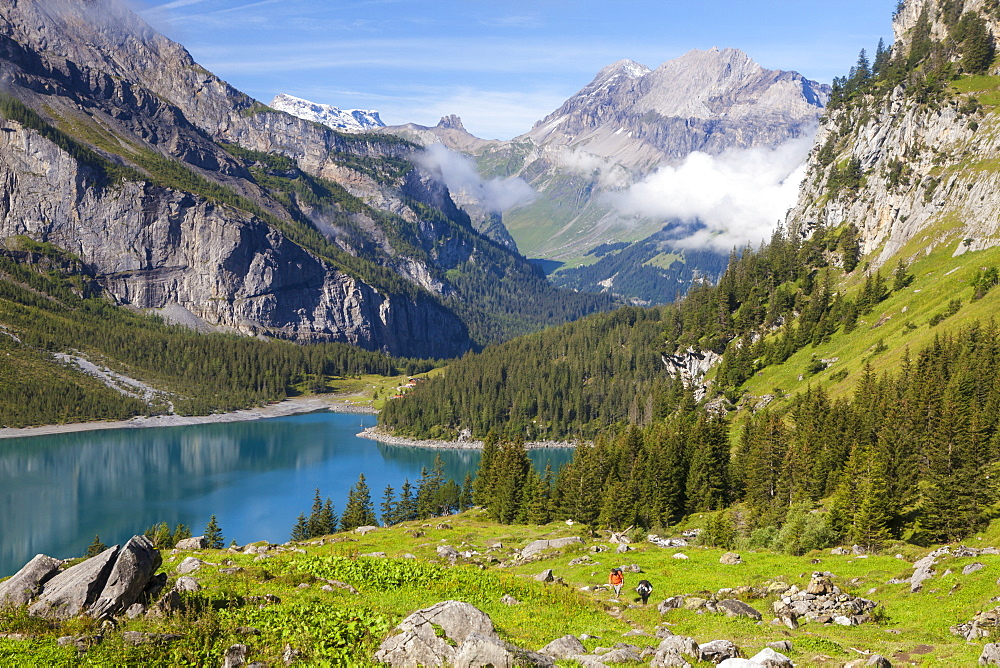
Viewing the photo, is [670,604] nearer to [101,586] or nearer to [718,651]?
[718,651]

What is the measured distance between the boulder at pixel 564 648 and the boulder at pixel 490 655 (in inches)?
70.2

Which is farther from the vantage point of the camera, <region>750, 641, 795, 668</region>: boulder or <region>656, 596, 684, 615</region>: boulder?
<region>656, 596, 684, 615</region>: boulder

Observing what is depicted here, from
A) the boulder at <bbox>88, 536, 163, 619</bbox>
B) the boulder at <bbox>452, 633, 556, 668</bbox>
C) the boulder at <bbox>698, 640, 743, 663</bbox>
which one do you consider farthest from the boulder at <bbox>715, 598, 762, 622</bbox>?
the boulder at <bbox>88, 536, 163, 619</bbox>

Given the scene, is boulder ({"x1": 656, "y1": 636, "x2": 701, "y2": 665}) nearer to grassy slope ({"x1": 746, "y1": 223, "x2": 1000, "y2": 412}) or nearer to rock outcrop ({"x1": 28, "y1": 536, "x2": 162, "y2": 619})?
rock outcrop ({"x1": 28, "y1": 536, "x2": 162, "y2": 619})

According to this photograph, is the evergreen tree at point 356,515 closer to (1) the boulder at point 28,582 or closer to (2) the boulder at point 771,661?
(1) the boulder at point 28,582

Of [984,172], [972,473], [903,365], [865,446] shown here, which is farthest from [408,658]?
[984,172]

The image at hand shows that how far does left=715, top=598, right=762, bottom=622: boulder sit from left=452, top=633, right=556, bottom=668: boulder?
12227 mm

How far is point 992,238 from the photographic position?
120 m

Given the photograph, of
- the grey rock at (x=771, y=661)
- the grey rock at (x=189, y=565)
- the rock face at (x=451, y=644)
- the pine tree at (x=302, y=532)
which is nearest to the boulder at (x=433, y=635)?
the rock face at (x=451, y=644)

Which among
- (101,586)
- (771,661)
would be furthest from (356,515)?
(771,661)

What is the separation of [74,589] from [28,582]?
3342mm

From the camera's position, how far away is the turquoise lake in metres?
112

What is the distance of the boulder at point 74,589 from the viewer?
2097cm

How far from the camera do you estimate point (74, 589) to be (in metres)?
21.4
